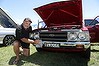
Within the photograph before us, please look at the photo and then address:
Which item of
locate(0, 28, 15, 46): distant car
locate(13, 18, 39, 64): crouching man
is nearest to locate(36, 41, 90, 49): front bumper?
locate(13, 18, 39, 64): crouching man

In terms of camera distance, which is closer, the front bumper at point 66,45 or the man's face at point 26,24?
the front bumper at point 66,45

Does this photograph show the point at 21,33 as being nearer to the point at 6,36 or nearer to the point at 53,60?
the point at 53,60

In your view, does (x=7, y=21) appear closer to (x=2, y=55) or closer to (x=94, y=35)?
(x=2, y=55)

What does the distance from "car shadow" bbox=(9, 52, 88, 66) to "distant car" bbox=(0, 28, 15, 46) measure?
2.18 m

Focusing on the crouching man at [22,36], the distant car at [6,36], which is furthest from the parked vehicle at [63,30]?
the distant car at [6,36]

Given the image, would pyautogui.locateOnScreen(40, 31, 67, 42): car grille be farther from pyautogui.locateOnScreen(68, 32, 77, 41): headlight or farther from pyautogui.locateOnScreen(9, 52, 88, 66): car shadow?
pyautogui.locateOnScreen(9, 52, 88, 66): car shadow

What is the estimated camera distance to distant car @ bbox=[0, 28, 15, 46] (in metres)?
8.55

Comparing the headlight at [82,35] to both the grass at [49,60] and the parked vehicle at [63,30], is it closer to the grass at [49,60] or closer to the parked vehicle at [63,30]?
the parked vehicle at [63,30]

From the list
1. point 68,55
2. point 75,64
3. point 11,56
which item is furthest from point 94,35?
point 11,56

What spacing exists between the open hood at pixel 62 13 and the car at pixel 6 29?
231 cm

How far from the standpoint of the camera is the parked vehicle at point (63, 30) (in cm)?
553

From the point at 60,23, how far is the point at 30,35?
48.4 inches

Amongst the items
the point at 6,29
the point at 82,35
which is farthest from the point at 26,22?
the point at 6,29

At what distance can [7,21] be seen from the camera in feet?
29.6
